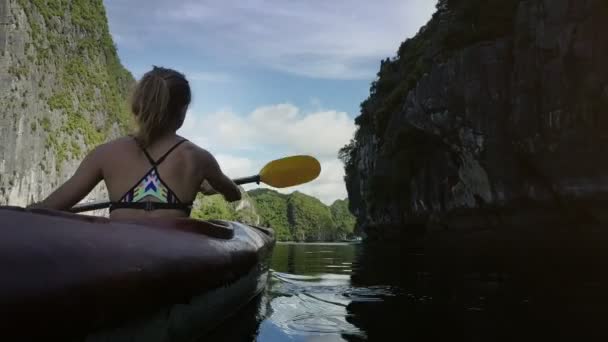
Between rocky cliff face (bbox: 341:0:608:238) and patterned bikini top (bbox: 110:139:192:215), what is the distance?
529 inches

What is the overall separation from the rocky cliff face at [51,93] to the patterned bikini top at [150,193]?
152 feet

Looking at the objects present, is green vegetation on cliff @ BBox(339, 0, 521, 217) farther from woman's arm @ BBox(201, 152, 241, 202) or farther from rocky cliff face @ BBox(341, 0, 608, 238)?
woman's arm @ BBox(201, 152, 241, 202)

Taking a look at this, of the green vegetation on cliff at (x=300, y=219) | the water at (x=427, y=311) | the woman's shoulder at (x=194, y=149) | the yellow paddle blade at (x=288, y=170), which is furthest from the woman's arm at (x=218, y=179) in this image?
the green vegetation on cliff at (x=300, y=219)

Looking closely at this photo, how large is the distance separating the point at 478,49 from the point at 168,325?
17290 millimetres

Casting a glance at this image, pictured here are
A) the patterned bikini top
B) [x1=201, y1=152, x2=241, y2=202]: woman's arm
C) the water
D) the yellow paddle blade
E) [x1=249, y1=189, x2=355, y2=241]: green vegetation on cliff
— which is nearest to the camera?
the patterned bikini top

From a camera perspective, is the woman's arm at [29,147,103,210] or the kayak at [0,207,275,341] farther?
the woman's arm at [29,147,103,210]

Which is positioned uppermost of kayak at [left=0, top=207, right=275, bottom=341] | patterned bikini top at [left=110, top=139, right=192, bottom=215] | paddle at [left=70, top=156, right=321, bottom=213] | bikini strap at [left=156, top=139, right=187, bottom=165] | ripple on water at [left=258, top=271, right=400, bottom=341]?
paddle at [left=70, top=156, right=321, bottom=213]

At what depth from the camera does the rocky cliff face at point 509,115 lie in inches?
511

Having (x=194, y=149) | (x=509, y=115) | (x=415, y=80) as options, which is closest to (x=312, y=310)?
(x=194, y=149)

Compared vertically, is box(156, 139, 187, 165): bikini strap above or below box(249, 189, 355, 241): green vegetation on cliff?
below

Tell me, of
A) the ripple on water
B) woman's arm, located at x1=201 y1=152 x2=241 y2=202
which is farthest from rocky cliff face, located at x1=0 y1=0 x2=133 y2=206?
woman's arm, located at x1=201 y1=152 x2=241 y2=202

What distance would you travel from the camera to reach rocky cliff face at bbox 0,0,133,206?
44.7 metres

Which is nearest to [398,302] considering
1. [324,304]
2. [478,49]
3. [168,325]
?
[324,304]

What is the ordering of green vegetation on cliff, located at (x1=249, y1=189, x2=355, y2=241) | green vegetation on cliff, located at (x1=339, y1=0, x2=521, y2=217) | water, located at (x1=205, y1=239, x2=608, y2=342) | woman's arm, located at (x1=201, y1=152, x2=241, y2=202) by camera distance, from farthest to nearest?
green vegetation on cliff, located at (x1=249, y1=189, x2=355, y2=241), green vegetation on cliff, located at (x1=339, y1=0, x2=521, y2=217), water, located at (x1=205, y1=239, x2=608, y2=342), woman's arm, located at (x1=201, y1=152, x2=241, y2=202)
